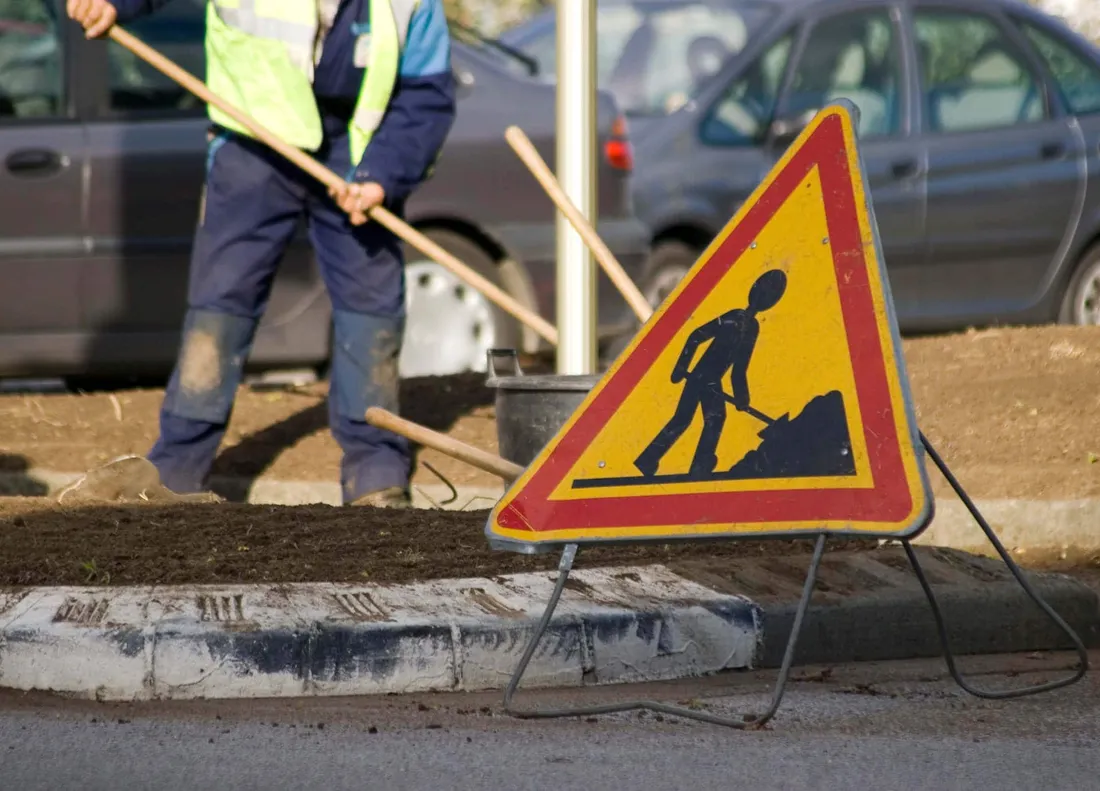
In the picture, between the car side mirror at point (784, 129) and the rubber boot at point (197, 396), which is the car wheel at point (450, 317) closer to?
the rubber boot at point (197, 396)

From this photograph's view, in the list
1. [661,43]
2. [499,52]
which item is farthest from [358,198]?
[661,43]

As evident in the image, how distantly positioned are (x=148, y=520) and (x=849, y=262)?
222cm

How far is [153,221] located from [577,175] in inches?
101

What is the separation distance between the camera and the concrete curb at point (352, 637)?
417cm

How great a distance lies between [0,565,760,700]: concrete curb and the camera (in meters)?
4.17

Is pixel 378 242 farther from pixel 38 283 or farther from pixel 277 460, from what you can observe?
pixel 38 283

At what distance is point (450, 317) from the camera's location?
359 inches

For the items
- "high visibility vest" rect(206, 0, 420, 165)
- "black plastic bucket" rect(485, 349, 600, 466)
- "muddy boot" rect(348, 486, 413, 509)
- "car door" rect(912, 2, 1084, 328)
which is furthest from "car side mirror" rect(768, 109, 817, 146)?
"black plastic bucket" rect(485, 349, 600, 466)

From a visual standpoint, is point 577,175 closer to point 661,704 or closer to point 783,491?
point 783,491

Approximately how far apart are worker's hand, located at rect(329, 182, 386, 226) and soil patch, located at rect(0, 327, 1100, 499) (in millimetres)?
1136

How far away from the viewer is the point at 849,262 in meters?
4.18

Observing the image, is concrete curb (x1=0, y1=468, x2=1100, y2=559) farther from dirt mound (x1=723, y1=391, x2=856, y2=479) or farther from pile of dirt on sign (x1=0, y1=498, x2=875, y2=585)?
dirt mound (x1=723, y1=391, x2=856, y2=479)

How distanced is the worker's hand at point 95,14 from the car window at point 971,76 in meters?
6.12

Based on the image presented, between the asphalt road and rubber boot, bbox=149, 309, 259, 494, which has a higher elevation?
the asphalt road
